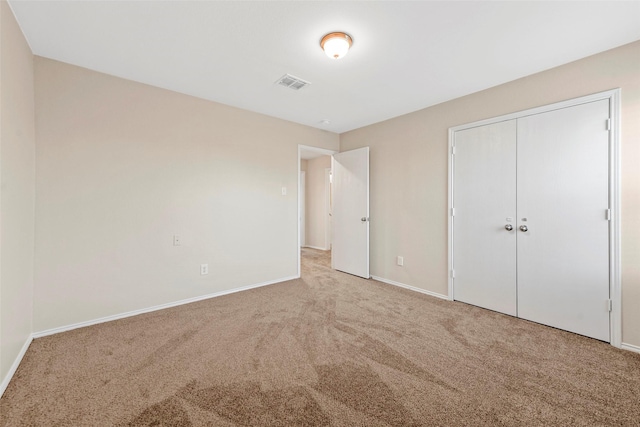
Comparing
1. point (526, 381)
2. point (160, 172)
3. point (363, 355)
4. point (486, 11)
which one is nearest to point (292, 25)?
point (486, 11)

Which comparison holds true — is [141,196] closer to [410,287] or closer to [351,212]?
[351,212]

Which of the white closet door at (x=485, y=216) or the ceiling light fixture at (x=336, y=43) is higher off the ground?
the ceiling light fixture at (x=336, y=43)

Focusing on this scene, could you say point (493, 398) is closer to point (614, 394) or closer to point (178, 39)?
point (614, 394)

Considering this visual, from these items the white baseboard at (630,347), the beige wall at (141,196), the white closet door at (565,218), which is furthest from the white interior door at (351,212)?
the white baseboard at (630,347)

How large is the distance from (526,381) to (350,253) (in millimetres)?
2925

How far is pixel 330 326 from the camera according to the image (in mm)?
2588

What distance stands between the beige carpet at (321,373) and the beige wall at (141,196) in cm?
45

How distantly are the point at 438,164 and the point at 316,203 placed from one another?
419cm

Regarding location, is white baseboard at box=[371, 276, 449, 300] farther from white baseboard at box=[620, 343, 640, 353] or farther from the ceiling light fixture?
the ceiling light fixture

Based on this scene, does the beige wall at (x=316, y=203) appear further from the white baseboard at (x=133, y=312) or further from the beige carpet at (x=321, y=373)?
the beige carpet at (x=321, y=373)

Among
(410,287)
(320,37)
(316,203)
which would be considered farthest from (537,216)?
(316,203)

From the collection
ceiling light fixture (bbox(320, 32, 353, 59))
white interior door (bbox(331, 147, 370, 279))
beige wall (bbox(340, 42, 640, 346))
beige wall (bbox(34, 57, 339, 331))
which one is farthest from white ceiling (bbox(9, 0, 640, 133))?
white interior door (bbox(331, 147, 370, 279))

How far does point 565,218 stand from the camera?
250cm

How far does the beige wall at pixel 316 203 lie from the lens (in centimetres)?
706
